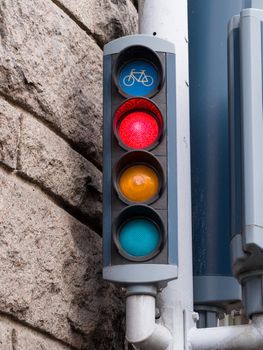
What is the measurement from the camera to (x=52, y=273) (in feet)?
10.1

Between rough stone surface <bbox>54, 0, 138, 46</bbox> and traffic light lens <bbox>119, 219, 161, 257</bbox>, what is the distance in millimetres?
764

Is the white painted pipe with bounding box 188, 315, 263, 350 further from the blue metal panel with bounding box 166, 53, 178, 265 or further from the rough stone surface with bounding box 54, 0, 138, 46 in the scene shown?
the rough stone surface with bounding box 54, 0, 138, 46

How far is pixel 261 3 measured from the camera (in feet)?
13.1

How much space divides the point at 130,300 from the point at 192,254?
503 mm

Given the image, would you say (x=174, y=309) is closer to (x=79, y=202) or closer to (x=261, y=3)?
(x=79, y=202)

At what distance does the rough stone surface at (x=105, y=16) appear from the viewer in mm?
3539

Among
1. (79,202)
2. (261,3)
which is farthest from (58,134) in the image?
(261,3)

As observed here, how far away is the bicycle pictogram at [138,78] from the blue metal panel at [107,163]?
6 cm

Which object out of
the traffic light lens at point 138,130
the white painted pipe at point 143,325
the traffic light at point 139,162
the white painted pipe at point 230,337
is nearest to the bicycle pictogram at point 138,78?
the traffic light at point 139,162

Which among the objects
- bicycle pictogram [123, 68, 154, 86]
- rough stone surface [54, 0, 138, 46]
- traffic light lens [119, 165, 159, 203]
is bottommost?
traffic light lens [119, 165, 159, 203]

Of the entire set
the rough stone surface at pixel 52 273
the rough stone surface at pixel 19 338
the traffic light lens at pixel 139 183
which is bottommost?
the rough stone surface at pixel 19 338

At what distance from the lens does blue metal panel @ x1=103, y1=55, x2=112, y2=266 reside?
3.15 m

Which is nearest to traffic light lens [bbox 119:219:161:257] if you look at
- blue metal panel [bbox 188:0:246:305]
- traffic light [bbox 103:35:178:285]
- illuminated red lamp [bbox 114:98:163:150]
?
traffic light [bbox 103:35:178:285]

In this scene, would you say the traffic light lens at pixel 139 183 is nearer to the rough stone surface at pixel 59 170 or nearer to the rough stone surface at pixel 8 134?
the rough stone surface at pixel 59 170
